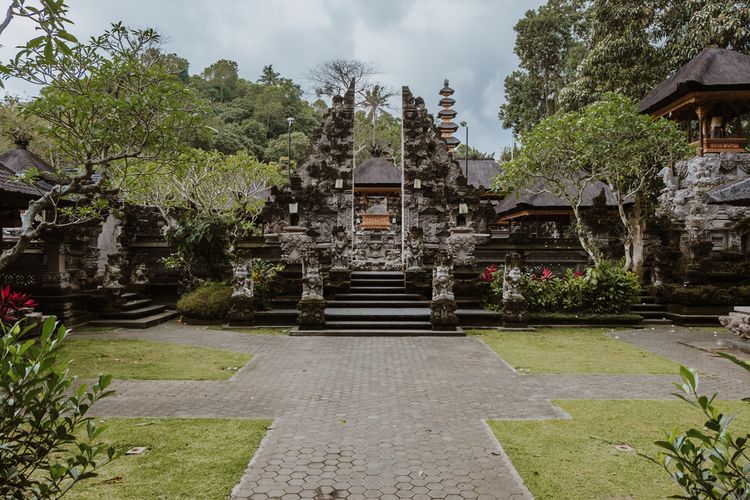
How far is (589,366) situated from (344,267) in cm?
881

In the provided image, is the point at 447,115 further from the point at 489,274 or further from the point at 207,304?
the point at 207,304

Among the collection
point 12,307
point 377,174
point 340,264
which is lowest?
point 12,307

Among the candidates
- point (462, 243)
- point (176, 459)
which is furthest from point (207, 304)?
point (176, 459)

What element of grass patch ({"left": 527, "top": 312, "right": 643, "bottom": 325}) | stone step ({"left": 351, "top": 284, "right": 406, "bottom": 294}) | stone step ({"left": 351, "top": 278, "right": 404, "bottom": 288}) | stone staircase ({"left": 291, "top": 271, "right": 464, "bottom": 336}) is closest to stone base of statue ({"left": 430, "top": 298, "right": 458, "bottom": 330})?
stone staircase ({"left": 291, "top": 271, "right": 464, "bottom": 336})

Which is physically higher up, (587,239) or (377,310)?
(587,239)

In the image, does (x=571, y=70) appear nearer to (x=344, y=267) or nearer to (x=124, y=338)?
(x=344, y=267)

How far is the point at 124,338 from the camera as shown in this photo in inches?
460

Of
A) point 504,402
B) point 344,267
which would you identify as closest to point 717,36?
point 344,267

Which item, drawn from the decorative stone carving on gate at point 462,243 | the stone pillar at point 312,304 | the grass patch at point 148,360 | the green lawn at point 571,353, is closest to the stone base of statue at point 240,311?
the stone pillar at point 312,304

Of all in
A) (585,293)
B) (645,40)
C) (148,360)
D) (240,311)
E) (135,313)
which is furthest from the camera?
(645,40)

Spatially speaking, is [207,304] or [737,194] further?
[207,304]

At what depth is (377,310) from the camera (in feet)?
46.2

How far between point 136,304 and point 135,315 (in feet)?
3.46

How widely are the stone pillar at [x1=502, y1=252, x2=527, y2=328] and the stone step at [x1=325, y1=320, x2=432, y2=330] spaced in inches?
84.8
